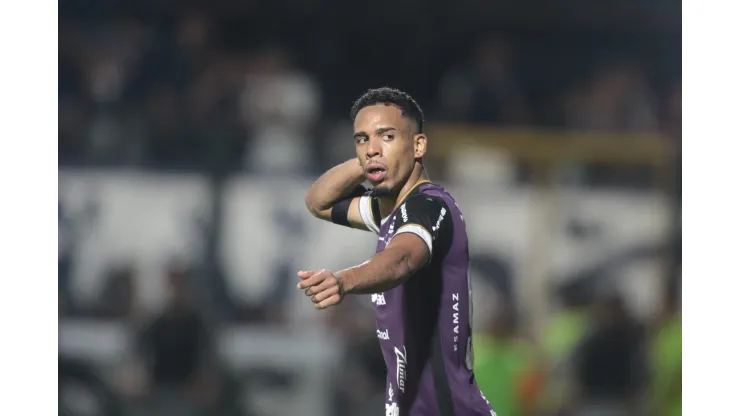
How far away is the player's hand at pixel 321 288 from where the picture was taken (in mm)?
3256

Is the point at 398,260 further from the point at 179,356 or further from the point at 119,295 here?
the point at 119,295

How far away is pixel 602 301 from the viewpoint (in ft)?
34.1

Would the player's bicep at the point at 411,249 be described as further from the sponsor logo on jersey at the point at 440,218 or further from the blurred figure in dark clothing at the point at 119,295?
the blurred figure in dark clothing at the point at 119,295

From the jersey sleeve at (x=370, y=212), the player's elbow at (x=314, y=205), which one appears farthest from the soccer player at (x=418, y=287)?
the player's elbow at (x=314, y=205)

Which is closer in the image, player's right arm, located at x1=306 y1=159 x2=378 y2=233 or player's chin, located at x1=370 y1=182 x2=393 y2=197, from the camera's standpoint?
player's chin, located at x1=370 y1=182 x2=393 y2=197

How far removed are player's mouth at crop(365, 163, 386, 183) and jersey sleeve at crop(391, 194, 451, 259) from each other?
0.27 metres

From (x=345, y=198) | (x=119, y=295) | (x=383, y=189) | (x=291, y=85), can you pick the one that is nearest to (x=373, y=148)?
(x=383, y=189)

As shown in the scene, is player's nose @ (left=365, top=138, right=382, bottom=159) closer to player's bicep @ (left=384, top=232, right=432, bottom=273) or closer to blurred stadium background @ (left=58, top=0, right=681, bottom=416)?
player's bicep @ (left=384, top=232, right=432, bottom=273)

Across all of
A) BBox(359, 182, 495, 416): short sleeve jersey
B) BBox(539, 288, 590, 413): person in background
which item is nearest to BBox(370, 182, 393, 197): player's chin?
BBox(359, 182, 495, 416): short sleeve jersey

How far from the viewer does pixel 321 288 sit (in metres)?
3.27

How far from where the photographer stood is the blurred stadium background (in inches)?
386

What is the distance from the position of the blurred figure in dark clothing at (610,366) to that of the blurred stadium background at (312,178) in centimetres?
3

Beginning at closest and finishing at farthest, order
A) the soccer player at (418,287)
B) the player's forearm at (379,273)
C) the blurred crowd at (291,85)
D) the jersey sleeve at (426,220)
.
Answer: the player's forearm at (379,273), the jersey sleeve at (426,220), the soccer player at (418,287), the blurred crowd at (291,85)

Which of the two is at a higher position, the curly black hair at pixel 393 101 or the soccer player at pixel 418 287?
the curly black hair at pixel 393 101
